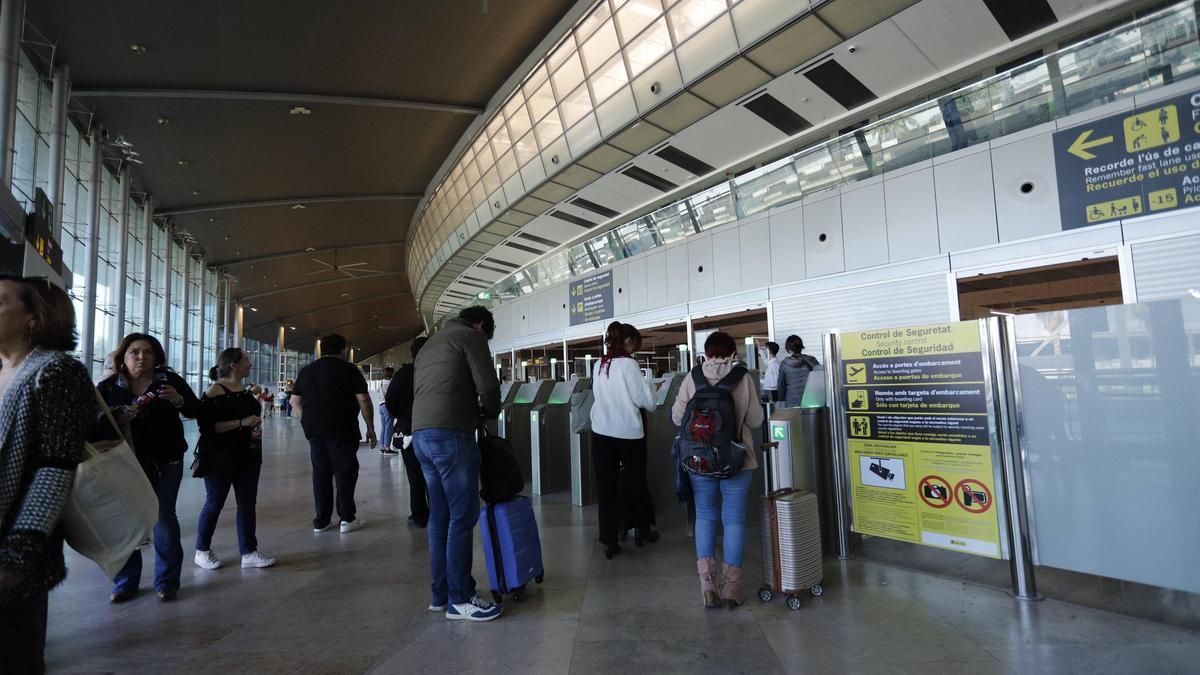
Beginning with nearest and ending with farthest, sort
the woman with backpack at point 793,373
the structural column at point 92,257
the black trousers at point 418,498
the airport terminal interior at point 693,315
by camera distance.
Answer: the airport terminal interior at point 693,315 < the black trousers at point 418,498 < the woman with backpack at point 793,373 < the structural column at point 92,257

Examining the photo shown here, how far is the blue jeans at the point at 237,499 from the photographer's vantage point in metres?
4.15

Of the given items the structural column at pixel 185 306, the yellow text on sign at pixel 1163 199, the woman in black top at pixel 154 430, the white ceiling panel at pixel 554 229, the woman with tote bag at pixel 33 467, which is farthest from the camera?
the structural column at pixel 185 306

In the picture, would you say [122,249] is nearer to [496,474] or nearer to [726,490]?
[496,474]

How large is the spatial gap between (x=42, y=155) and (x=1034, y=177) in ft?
57.0

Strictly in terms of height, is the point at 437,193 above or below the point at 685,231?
above

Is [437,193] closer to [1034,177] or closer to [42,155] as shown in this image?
[42,155]

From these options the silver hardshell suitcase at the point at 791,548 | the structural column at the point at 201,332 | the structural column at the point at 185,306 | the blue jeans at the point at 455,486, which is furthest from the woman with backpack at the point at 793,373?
the structural column at the point at 201,332

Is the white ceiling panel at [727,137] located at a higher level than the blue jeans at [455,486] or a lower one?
higher

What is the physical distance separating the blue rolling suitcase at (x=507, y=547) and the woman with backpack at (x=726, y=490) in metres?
1.04

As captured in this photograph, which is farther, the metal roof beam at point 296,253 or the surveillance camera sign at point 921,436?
the metal roof beam at point 296,253

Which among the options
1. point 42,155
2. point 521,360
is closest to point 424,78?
point 42,155

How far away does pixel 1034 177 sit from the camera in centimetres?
750

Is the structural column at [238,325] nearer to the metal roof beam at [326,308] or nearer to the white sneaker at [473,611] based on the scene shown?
the metal roof beam at [326,308]

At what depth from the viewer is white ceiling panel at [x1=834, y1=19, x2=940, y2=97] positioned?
7.84 metres
